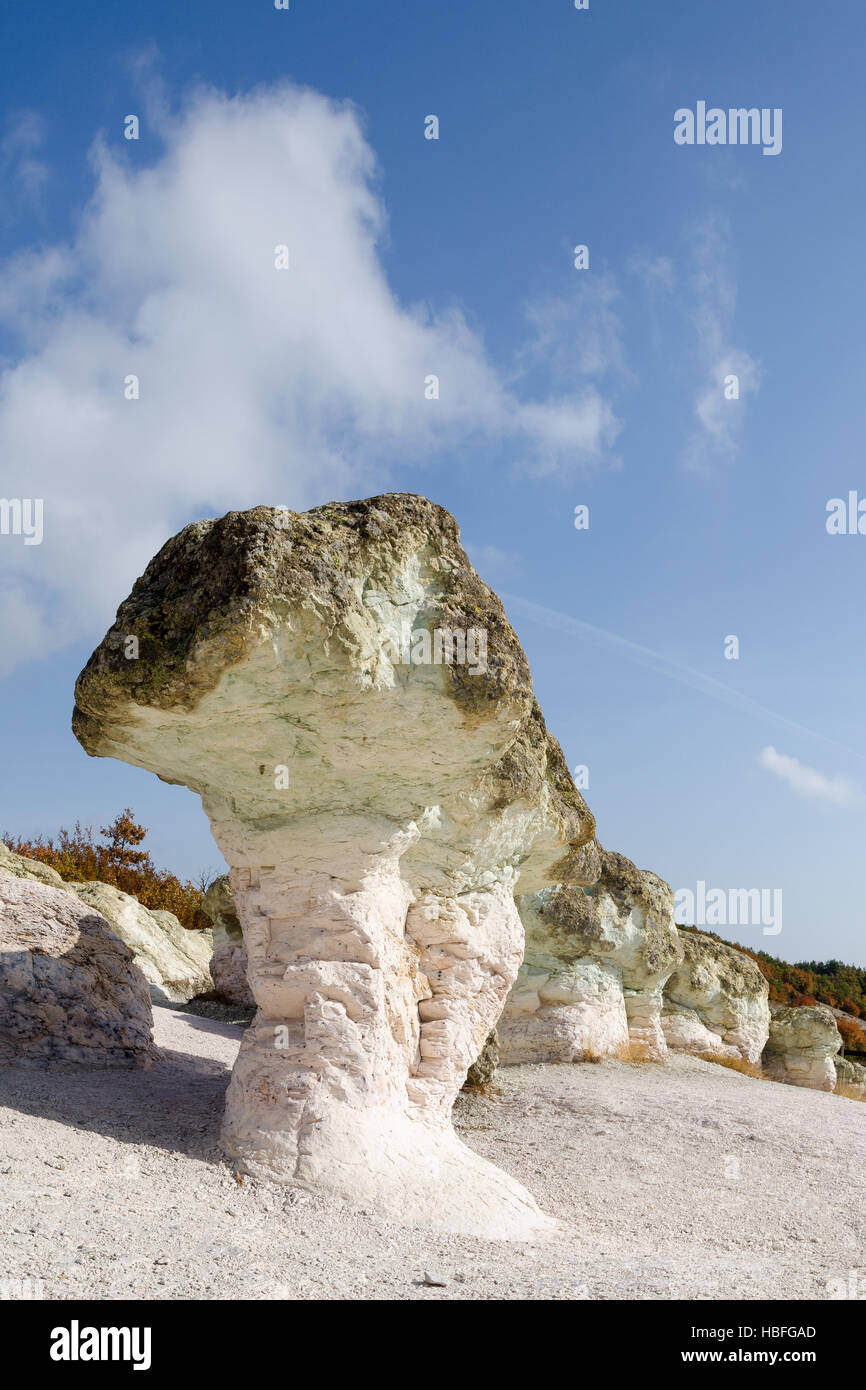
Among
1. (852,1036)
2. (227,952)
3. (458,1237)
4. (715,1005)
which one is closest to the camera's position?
(458,1237)

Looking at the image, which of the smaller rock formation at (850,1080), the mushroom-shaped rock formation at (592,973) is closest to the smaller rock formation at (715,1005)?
the mushroom-shaped rock formation at (592,973)

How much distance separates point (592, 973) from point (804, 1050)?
587cm

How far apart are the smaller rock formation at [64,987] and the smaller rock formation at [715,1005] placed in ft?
27.3

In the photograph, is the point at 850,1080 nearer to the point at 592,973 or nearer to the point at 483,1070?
the point at 592,973

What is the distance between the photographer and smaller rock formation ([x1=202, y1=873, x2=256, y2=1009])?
1250 cm

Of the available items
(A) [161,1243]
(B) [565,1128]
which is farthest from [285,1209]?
(B) [565,1128]

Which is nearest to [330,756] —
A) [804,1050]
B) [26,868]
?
[26,868]

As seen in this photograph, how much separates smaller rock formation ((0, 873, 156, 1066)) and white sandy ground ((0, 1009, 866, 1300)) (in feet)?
0.81

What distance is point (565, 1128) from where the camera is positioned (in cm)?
812

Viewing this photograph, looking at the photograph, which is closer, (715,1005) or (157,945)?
(715,1005)

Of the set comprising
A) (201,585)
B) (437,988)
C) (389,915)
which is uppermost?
(201,585)

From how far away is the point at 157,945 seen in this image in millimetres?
14852

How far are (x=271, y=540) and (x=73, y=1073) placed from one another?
12.9 ft
